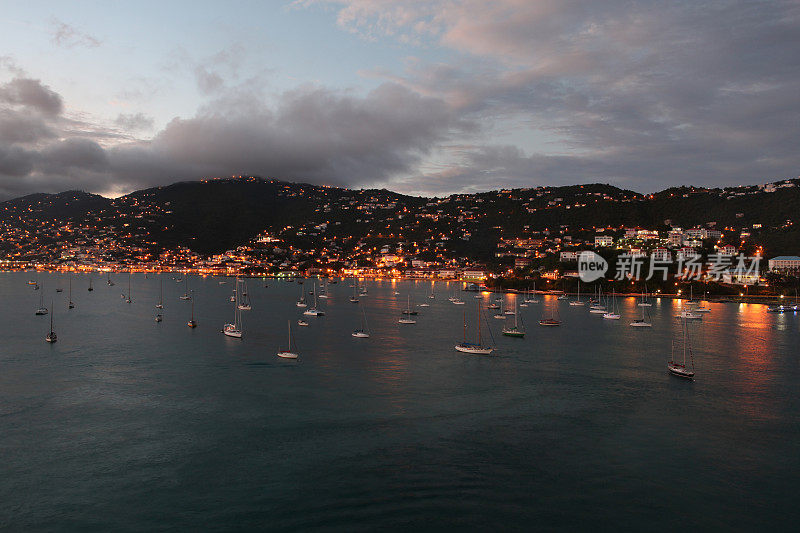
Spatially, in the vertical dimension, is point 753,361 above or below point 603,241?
below

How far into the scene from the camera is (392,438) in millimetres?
24391

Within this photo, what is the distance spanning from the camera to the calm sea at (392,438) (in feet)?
58.0

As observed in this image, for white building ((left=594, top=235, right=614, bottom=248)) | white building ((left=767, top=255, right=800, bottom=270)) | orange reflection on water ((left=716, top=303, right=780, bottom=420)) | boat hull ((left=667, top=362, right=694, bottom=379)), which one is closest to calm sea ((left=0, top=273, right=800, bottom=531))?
orange reflection on water ((left=716, top=303, right=780, bottom=420))

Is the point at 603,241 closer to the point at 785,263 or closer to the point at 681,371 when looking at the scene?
the point at 785,263

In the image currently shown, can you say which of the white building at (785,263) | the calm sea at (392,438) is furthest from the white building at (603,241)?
the calm sea at (392,438)

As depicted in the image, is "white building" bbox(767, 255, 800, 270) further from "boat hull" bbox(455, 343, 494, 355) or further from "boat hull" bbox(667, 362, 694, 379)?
"boat hull" bbox(455, 343, 494, 355)

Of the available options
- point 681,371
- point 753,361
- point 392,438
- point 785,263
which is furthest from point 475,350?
point 785,263

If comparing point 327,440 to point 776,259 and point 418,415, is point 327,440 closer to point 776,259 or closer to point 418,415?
point 418,415

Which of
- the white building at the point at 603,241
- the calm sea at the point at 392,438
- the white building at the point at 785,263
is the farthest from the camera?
the white building at the point at 603,241

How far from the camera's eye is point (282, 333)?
195ft

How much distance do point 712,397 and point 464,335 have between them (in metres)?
27.9

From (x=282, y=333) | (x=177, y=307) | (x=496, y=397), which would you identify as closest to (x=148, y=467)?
(x=496, y=397)

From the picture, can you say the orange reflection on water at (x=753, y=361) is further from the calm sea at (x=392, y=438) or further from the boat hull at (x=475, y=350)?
the boat hull at (x=475, y=350)

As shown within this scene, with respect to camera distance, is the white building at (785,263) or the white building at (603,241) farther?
the white building at (603,241)
